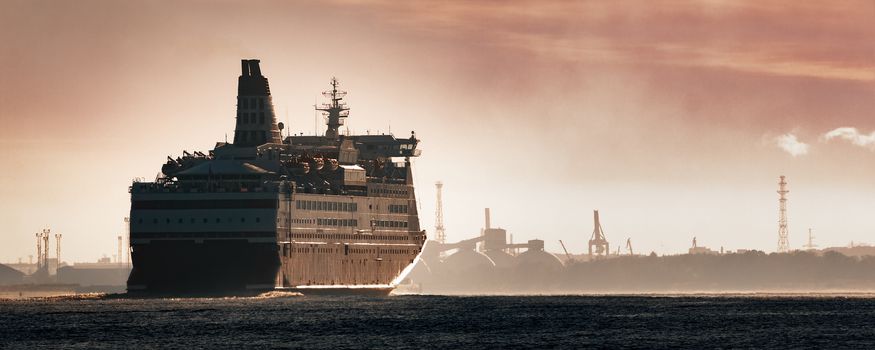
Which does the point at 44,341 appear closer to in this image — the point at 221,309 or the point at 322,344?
the point at 322,344

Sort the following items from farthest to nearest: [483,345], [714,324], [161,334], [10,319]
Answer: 1. [10,319]
2. [714,324]
3. [161,334]
4. [483,345]

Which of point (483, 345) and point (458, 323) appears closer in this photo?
point (483, 345)

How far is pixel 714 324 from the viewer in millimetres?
178000

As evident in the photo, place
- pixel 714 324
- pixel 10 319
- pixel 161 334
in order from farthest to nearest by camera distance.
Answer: pixel 10 319 < pixel 714 324 < pixel 161 334

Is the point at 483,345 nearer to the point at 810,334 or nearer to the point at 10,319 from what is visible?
the point at 810,334

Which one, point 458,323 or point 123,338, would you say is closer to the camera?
point 123,338

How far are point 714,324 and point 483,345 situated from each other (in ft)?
116

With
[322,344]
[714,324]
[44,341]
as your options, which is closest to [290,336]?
[322,344]

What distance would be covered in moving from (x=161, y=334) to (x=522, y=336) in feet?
92.6

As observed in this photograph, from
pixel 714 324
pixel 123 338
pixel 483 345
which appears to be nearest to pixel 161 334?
pixel 123 338

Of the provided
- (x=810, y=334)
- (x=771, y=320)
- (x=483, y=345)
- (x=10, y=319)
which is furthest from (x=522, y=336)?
(x=10, y=319)

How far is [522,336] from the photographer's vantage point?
161 meters

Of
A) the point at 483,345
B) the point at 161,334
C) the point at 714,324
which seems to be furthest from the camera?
the point at 714,324

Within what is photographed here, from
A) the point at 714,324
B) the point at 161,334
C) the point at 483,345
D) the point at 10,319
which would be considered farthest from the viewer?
the point at 10,319
